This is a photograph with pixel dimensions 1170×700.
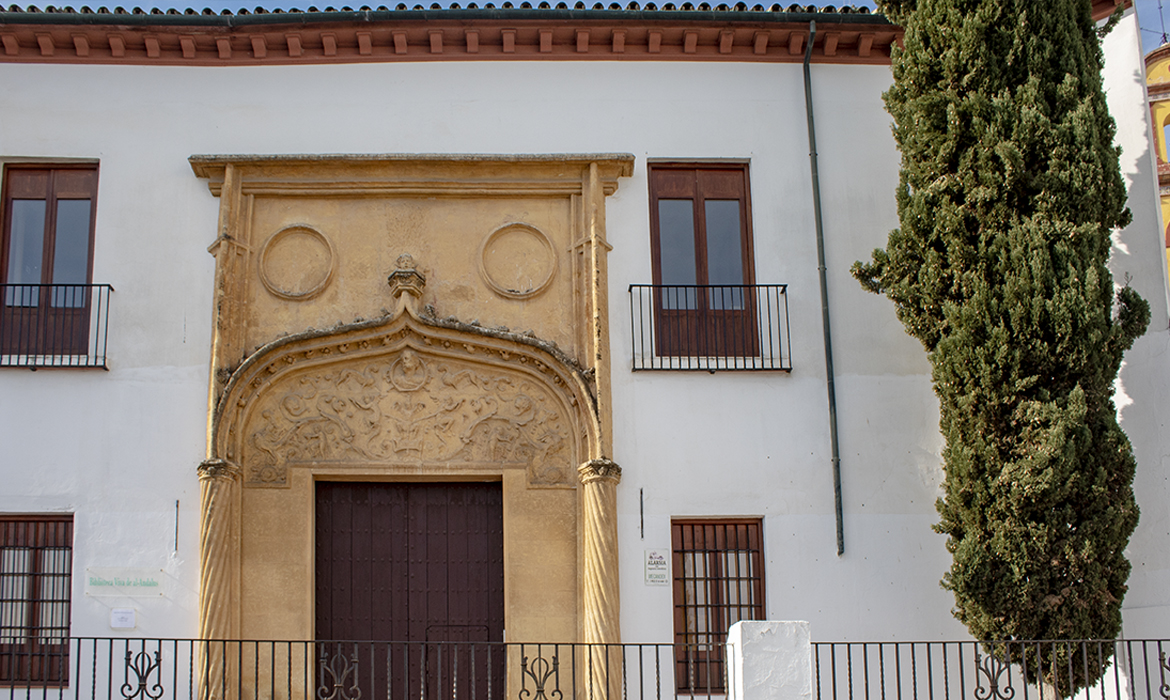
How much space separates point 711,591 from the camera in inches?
443

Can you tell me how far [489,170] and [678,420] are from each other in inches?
116

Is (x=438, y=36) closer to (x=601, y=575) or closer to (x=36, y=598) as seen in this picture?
(x=601, y=575)

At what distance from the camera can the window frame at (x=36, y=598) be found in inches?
427

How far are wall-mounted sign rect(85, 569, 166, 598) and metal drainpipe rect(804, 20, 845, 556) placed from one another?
5.94m

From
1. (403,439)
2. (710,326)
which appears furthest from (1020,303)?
(403,439)

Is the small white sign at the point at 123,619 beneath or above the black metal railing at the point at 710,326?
beneath

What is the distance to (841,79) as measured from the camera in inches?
491

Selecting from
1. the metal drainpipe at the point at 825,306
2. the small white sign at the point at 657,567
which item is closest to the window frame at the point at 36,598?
the small white sign at the point at 657,567

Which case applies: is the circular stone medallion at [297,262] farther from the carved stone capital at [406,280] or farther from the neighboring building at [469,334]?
the carved stone capital at [406,280]

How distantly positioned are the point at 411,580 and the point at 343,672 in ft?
3.34

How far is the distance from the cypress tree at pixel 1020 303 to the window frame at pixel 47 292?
7077 mm

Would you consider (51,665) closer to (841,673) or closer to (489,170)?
(489,170)

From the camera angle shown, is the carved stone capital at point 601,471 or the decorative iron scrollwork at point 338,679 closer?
the decorative iron scrollwork at point 338,679

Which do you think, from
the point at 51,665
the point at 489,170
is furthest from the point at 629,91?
the point at 51,665
